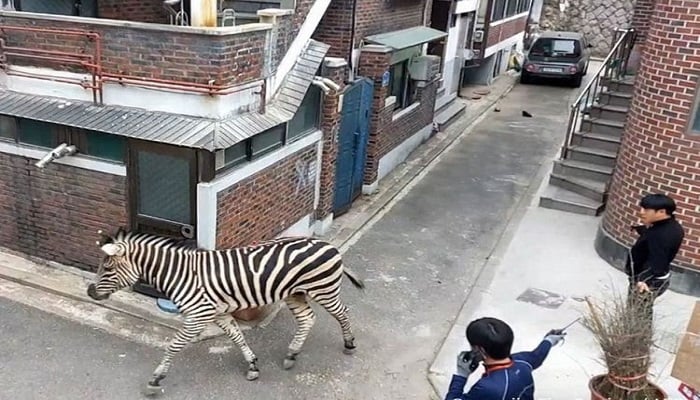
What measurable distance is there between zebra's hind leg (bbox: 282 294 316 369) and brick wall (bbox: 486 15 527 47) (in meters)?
15.0

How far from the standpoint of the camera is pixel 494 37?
20.2 metres

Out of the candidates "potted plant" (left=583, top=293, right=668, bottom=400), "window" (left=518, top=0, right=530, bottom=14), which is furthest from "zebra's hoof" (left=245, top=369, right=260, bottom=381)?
"window" (left=518, top=0, right=530, bottom=14)

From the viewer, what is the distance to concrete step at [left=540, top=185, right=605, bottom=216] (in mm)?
10156

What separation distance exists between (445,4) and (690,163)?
904 centimetres

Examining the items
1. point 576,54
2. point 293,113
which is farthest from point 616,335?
point 576,54

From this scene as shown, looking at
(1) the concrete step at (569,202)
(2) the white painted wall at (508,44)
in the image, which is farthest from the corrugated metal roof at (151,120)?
(2) the white painted wall at (508,44)

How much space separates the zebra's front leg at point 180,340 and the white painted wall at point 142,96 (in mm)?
1954

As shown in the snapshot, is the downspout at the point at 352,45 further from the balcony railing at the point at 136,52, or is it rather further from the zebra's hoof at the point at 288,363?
the zebra's hoof at the point at 288,363

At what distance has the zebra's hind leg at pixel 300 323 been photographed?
19.8ft

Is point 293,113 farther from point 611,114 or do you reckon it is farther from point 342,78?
point 611,114

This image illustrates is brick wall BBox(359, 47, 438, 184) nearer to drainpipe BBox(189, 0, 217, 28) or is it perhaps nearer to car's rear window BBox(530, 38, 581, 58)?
drainpipe BBox(189, 0, 217, 28)

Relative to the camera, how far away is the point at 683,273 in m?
7.64

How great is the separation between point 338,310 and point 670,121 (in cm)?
459

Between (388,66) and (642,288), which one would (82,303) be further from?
(388,66)
